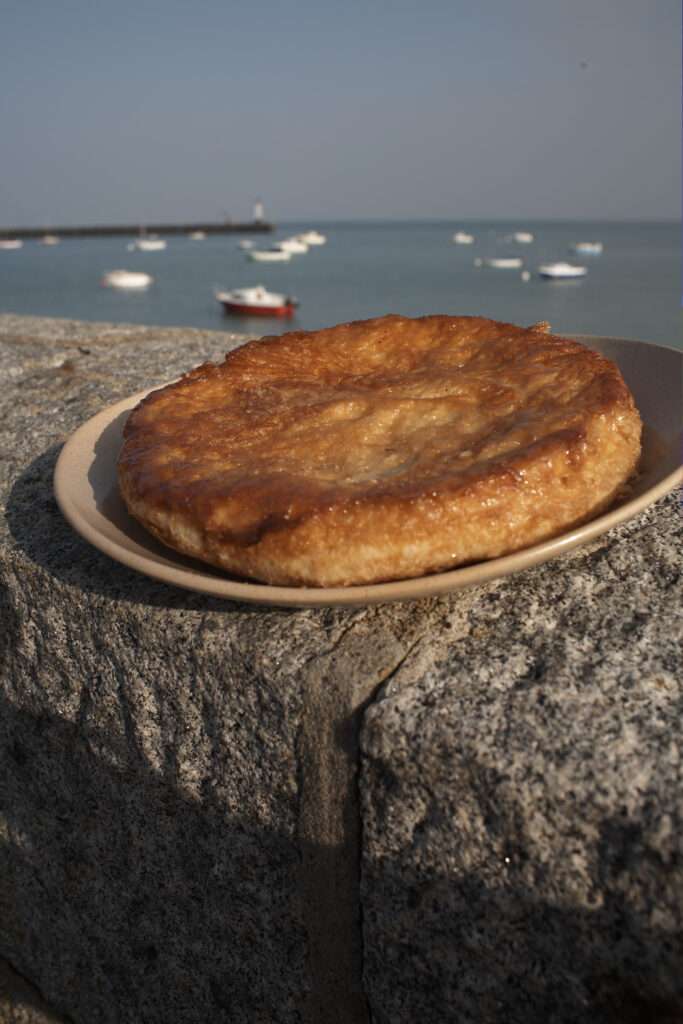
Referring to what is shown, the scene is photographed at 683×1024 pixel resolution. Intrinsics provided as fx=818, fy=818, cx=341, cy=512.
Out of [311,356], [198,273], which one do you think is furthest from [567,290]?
[311,356]

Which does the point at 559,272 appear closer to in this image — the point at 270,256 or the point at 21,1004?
the point at 270,256

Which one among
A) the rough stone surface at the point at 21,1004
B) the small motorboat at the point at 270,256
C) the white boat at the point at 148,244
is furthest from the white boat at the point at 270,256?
the rough stone surface at the point at 21,1004

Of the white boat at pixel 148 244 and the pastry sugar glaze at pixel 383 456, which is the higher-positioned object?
the pastry sugar glaze at pixel 383 456

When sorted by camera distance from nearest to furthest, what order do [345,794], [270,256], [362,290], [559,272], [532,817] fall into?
[532,817] < [345,794] < [362,290] < [559,272] < [270,256]

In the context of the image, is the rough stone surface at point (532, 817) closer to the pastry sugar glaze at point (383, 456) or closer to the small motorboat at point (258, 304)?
the pastry sugar glaze at point (383, 456)

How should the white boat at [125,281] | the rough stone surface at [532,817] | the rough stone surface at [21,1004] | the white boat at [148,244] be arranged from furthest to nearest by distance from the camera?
1. the white boat at [148,244]
2. the white boat at [125,281]
3. the rough stone surface at [21,1004]
4. the rough stone surface at [532,817]

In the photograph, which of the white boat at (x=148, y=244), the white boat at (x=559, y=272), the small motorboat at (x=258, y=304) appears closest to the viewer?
the small motorboat at (x=258, y=304)

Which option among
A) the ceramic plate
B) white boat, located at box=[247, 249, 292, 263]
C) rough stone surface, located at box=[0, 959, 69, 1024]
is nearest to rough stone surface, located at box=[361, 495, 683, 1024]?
the ceramic plate

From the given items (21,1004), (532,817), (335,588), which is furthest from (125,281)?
(532,817)
